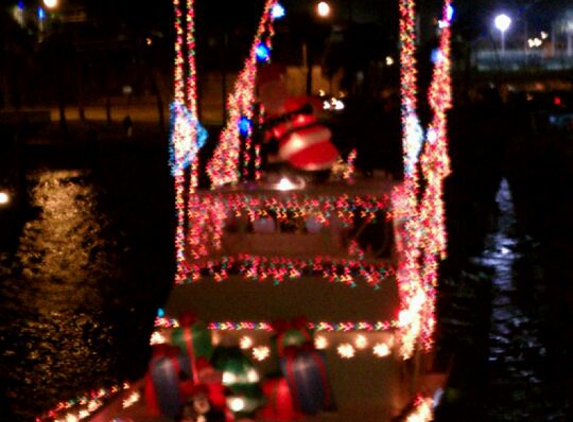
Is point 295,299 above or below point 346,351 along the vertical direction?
above

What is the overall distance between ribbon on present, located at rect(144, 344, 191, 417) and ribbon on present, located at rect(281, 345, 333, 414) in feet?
1.95

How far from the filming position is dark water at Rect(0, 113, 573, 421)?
895cm

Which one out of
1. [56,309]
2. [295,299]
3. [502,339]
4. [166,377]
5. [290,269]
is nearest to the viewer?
[166,377]

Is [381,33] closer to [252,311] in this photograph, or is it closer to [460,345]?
[460,345]

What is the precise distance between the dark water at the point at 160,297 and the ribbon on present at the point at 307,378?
6.70ft

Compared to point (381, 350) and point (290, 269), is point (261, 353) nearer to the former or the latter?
point (290, 269)

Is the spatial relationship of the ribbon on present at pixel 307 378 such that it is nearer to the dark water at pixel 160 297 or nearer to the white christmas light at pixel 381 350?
the white christmas light at pixel 381 350

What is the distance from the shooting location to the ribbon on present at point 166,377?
6113 mm

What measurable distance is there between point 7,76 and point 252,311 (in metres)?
38.5

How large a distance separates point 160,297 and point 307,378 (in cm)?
682

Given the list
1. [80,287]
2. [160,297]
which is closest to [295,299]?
[160,297]

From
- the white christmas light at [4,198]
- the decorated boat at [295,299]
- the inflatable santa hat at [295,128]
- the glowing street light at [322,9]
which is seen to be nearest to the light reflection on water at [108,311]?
the white christmas light at [4,198]

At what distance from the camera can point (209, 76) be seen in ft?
133

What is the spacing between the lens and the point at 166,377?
20.1ft
